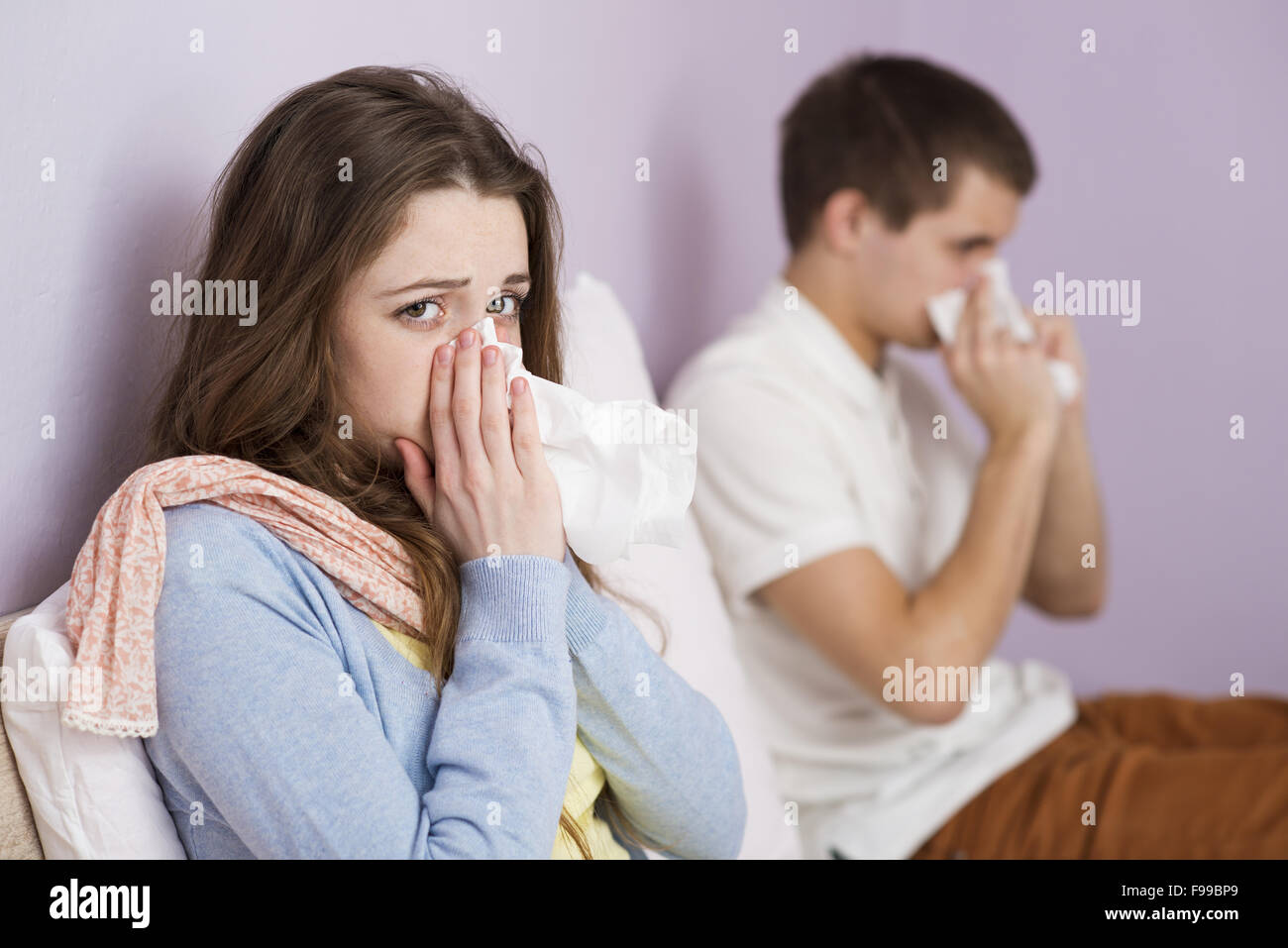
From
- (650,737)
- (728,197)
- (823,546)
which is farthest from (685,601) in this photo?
(728,197)

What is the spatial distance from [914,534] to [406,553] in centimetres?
91

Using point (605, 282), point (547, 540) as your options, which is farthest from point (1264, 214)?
point (547, 540)

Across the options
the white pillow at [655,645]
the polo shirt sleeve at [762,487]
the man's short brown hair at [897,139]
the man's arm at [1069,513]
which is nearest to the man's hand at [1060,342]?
the man's arm at [1069,513]

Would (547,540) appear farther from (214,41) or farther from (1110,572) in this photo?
(1110,572)

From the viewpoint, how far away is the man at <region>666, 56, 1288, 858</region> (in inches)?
50.8

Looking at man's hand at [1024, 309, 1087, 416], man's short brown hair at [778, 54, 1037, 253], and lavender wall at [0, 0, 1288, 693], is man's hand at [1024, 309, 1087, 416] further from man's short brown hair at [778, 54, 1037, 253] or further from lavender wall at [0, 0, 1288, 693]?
lavender wall at [0, 0, 1288, 693]

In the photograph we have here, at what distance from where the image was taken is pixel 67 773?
0.67 metres

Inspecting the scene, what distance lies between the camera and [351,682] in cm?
71

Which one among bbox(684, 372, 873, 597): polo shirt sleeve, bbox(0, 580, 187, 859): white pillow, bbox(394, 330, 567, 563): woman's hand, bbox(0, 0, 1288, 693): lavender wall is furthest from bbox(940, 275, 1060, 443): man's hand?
bbox(0, 580, 187, 859): white pillow

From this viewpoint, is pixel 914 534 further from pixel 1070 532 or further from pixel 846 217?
pixel 846 217

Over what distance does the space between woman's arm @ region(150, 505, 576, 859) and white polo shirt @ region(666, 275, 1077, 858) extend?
60 cm

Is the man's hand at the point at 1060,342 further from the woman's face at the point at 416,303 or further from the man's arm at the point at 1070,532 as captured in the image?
the woman's face at the point at 416,303

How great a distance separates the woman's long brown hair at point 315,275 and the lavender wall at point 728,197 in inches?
3.1
